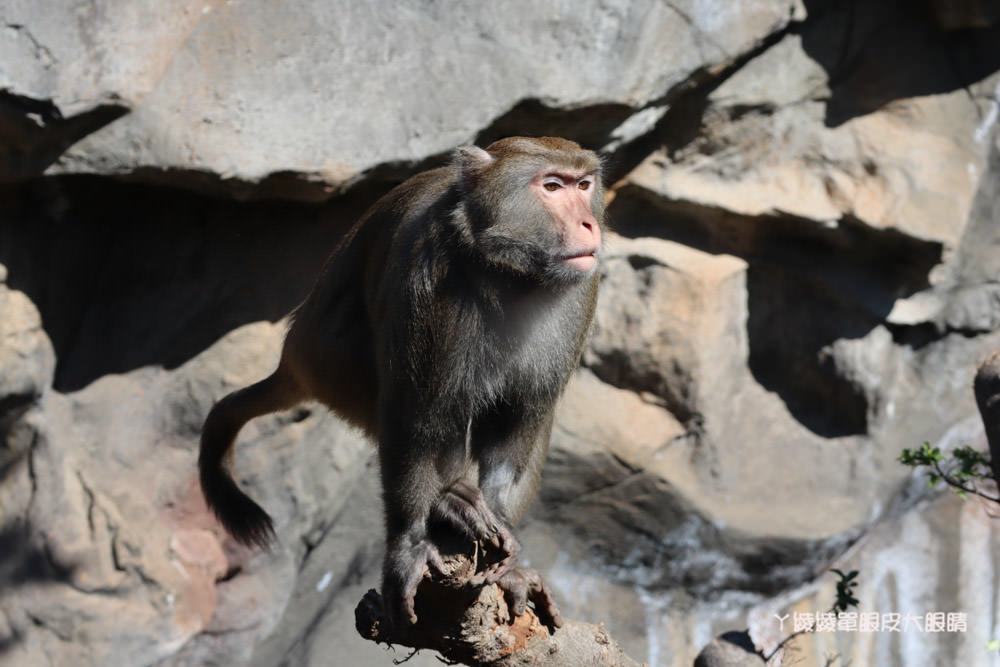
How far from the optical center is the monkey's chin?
11.5ft

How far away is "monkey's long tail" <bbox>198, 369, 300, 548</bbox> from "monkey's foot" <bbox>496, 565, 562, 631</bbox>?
55.6 inches

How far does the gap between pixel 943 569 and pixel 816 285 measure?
1.95 m

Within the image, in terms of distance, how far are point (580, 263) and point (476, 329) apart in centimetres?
39

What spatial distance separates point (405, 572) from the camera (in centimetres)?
334

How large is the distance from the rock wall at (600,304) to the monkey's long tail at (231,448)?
1.58 meters

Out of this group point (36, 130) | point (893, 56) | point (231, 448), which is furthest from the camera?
point (893, 56)

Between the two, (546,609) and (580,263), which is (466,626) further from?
(580,263)

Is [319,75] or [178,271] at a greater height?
[319,75]

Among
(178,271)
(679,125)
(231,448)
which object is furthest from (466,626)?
(679,125)

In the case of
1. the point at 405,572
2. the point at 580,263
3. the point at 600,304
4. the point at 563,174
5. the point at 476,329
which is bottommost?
the point at 600,304

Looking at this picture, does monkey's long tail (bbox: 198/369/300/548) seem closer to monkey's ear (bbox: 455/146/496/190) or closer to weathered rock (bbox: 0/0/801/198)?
monkey's ear (bbox: 455/146/496/190)

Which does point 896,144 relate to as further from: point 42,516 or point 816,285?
point 42,516

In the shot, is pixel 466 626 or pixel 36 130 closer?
pixel 466 626

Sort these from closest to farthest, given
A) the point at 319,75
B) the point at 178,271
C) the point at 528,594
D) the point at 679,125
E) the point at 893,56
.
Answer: the point at 528,594
the point at 319,75
the point at 178,271
the point at 679,125
the point at 893,56
